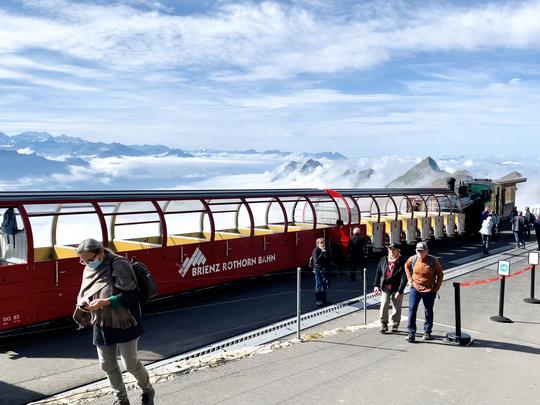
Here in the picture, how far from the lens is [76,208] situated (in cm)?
1121

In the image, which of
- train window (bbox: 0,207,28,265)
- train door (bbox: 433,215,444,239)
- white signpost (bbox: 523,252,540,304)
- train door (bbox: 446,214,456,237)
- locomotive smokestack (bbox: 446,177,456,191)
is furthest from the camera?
locomotive smokestack (bbox: 446,177,456,191)

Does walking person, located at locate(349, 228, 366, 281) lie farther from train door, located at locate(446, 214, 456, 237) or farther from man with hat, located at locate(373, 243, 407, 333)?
train door, located at locate(446, 214, 456, 237)

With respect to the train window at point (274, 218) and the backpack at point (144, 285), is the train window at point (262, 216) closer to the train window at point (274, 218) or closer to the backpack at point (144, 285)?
the train window at point (274, 218)

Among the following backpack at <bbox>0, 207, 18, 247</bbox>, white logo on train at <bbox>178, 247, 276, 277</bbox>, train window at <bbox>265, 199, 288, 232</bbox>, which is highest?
backpack at <bbox>0, 207, 18, 247</bbox>

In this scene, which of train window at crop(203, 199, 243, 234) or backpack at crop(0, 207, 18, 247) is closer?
backpack at crop(0, 207, 18, 247)

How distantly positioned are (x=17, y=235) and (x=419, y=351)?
7.79m

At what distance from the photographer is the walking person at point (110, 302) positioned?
17.8 ft

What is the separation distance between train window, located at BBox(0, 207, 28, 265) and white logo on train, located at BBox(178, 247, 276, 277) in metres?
3.53

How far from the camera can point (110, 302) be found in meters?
5.35

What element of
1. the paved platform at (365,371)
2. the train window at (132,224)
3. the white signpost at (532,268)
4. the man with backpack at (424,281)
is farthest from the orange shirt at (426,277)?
the train window at (132,224)

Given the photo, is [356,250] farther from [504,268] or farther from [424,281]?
[424,281]

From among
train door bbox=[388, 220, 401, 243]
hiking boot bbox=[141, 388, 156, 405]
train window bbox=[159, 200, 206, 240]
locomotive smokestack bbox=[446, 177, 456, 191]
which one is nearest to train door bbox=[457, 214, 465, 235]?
locomotive smokestack bbox=[446, 177, 456, 191]

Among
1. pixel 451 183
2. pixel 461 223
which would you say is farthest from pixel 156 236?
pixel 451 183

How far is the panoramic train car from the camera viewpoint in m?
9.77
